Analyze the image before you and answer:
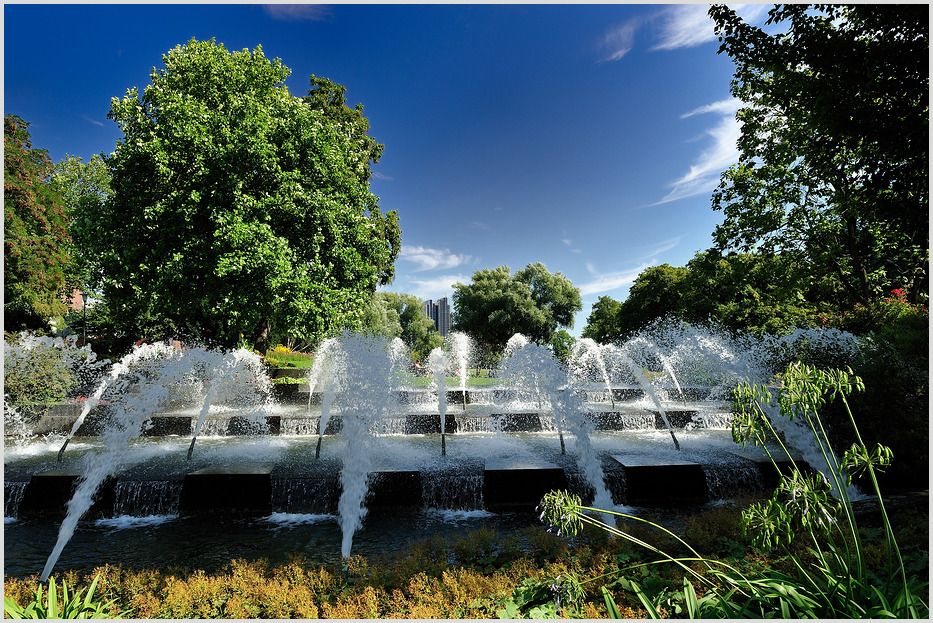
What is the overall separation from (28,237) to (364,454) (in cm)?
2438

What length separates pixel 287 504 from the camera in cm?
642

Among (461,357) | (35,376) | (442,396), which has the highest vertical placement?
(461,357)

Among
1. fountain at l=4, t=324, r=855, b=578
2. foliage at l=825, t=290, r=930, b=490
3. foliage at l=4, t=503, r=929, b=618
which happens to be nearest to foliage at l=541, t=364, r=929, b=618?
foliage at l=4, t=503, r=929, b=618

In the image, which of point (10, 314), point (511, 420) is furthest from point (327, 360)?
point (10, 314)

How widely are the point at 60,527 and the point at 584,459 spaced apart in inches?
307

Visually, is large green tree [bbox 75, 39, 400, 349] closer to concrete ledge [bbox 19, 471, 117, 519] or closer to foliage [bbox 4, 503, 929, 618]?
concrete ledge [bbox 19, 471, 117, 519]

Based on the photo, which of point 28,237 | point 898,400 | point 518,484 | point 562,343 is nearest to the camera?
point 518,484

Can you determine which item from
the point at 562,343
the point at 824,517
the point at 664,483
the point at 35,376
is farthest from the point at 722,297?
the point at 35,376

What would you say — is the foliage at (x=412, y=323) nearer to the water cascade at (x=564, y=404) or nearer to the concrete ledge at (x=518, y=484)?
the water cascade at (x=564, y=404)

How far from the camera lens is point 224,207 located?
13.9 metres

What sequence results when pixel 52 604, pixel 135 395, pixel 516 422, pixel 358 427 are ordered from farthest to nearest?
1. pixel 135 395
2. pixel 516 422
3. pixel 358 427
4. pixel 52 604

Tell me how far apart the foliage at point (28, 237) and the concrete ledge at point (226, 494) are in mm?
19778

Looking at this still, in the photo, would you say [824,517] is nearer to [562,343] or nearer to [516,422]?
[516,422]

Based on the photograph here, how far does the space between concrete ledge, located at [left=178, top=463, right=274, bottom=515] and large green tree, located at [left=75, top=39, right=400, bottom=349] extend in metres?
8.22
